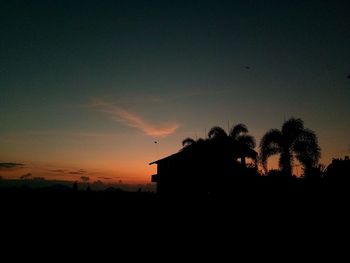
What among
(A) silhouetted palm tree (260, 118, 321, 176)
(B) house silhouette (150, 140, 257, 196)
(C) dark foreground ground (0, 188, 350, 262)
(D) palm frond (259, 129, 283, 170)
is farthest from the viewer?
(D) palm frond (259, 129, 283, 170)

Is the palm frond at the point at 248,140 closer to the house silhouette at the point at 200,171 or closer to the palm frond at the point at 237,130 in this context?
the palm frond at the point at 237,130

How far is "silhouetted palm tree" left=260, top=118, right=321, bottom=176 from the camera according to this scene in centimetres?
3212

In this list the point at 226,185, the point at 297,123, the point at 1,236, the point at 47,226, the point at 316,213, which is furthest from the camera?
the point at 297,123

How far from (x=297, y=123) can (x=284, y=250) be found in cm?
2633

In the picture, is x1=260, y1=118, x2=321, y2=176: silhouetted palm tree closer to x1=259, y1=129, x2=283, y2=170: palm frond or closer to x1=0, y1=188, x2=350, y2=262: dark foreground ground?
x1=259, y1=129, x2=283, y2=170: palm frond

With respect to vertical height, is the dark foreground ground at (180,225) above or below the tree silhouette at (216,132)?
below

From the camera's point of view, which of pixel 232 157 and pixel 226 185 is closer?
pixel 226 185

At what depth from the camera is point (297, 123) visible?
34250 millimetres

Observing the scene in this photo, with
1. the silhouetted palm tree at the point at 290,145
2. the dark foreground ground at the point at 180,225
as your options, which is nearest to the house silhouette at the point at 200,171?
the dark foreground ground at the point at 180,225

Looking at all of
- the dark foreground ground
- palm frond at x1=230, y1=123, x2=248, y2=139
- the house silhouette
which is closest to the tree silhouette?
palm frond at x1=230, y1=123, x2=248, y2=139

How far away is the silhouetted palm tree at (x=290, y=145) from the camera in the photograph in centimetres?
3212

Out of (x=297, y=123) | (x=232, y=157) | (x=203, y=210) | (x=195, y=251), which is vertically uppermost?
(x=297, y=123)

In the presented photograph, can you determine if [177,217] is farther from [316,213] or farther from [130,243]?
[316,213]

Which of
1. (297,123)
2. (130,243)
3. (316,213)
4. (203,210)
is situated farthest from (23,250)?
(297,123)
